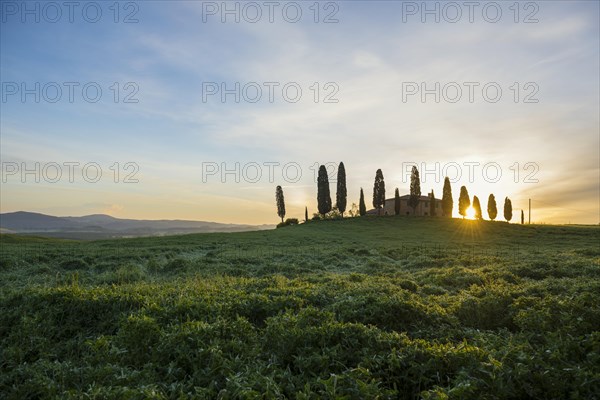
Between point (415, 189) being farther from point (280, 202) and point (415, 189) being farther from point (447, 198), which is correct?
point (280, 202)

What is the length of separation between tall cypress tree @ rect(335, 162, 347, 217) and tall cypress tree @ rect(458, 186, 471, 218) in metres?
27.0

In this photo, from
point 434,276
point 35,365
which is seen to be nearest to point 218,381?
point 35,365

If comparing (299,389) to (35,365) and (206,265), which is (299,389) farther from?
(206,265)

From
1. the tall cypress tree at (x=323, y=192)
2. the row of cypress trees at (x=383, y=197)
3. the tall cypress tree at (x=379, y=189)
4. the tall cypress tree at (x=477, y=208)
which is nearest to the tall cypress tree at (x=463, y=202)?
the row of cypress trees at (x=383, y=197)

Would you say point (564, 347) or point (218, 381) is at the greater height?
point (564, 347)

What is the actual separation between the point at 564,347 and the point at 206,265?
16.8 metres

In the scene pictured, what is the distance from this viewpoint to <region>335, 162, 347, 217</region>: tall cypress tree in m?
79.9

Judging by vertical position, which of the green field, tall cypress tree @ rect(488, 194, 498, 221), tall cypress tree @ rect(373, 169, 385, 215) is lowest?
the green field

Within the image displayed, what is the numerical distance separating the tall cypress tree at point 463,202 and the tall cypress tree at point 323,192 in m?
30.4

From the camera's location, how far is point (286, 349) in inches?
234

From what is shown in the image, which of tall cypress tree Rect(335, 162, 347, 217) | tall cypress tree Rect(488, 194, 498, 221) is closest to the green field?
tall cypress tree Rect(335, 162, 347, 217)

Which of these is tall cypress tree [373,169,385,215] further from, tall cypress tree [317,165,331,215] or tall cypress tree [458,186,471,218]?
tall cypress tree [458,186,471,218]

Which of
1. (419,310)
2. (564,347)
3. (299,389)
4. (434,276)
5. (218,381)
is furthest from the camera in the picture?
(434,276)

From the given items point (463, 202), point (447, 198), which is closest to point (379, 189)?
point (447, 198)
